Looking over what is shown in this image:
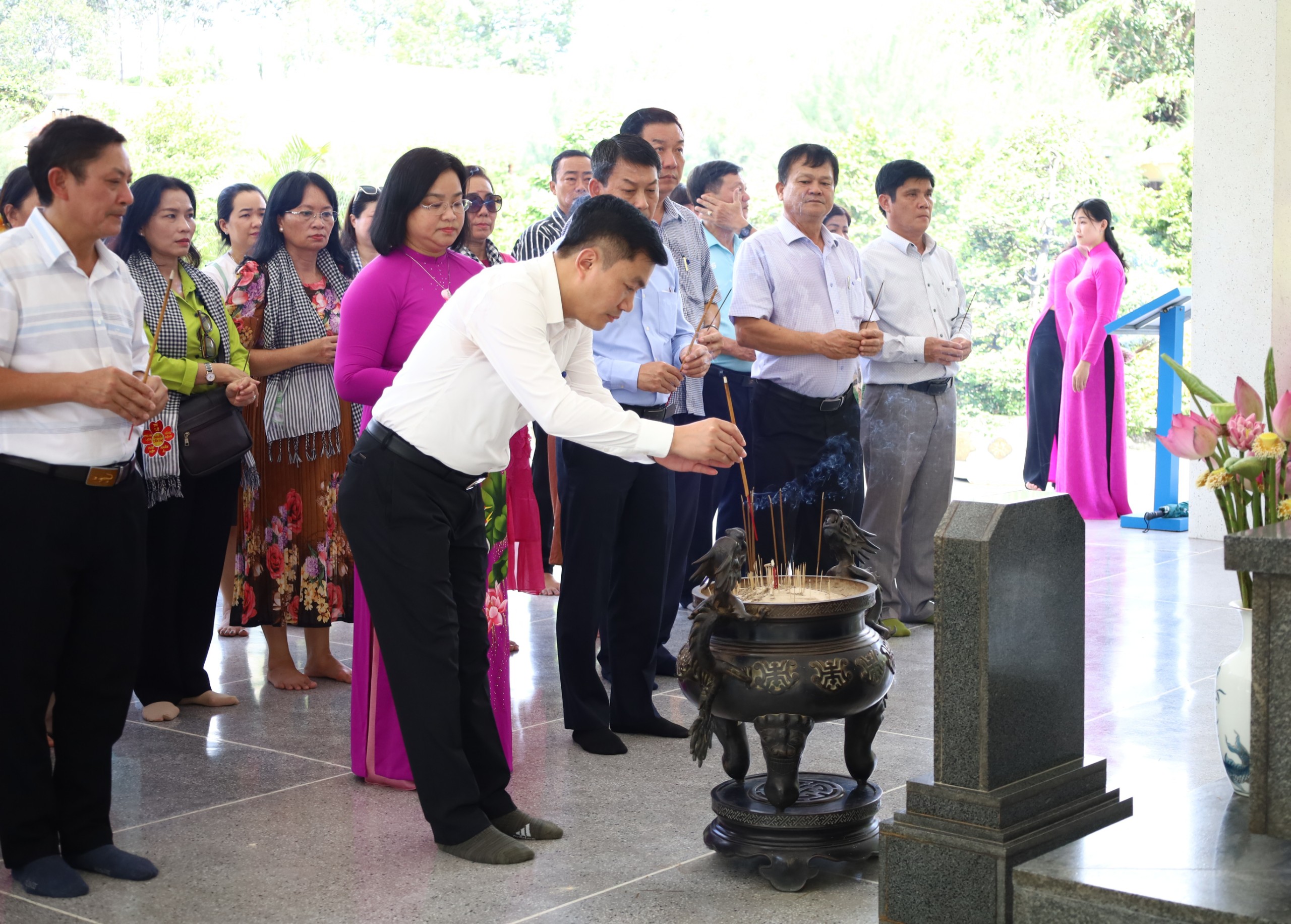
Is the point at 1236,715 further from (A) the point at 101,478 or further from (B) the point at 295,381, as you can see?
(B) the point at 295,381

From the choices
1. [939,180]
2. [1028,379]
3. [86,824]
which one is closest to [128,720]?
[86,824]

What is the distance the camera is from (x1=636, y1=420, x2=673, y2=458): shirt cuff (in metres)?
2.71

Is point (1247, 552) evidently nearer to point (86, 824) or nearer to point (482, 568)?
point (482, 568)

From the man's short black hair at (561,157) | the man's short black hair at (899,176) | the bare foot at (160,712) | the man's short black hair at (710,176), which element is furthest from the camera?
the man's short black hair at (710,176)

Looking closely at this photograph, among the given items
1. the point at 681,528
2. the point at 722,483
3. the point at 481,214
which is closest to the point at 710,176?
the point at 481,214

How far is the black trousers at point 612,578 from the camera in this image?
3738mm

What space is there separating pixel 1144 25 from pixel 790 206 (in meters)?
14.1

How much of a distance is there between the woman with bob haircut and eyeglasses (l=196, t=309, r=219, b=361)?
100cm

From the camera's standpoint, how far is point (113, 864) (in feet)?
9.46

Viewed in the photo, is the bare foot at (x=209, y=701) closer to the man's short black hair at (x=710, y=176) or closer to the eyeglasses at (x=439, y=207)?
the eyeglasses at (x=439, y=207)

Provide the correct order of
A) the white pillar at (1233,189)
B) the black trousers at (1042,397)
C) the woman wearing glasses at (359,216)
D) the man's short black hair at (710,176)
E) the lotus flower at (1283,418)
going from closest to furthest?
the lotus flower at (1283,418)
the woman wearing glasses at (359,216)
the man's short black hair at (710,176)
the white pillar at (1233,189)
the black trousers at (1042,397)

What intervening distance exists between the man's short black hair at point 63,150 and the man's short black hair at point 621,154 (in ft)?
4.89

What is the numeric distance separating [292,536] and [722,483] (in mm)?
1988

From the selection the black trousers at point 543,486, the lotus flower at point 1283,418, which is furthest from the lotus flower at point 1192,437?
the black trousers at point 543,486
